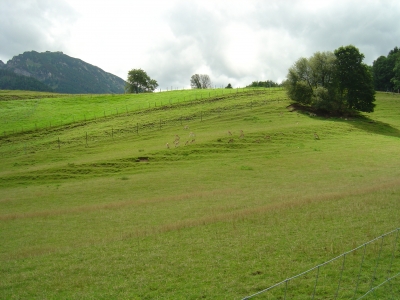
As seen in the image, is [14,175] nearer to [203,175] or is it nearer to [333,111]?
[203,175]

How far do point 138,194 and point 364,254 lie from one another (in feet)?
72.0

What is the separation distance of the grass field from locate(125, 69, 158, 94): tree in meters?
94.8

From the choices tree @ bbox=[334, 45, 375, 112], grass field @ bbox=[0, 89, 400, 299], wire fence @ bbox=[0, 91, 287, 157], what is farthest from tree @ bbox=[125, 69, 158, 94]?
tree @ bbox=[334, 45, 375, 112]

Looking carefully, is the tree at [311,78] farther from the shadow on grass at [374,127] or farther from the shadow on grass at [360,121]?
the shadow on grass at [374,127]

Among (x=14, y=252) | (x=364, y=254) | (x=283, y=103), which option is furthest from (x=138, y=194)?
(x=283, y=103)

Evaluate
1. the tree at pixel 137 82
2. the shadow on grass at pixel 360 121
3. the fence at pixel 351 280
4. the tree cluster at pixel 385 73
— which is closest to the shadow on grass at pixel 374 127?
the shadow on grass at pixel 360 121

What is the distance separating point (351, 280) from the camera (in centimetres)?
1024

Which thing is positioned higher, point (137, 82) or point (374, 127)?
point (137, 82)

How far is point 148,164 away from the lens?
42.2 meters

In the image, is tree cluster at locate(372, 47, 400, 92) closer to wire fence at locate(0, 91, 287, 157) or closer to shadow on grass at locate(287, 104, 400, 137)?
shadow on grass at locate(287, 104, 400, 137)

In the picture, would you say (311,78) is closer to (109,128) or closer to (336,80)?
(336,80)

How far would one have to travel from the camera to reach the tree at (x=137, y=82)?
531 feet

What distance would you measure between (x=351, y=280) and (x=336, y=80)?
232 feet

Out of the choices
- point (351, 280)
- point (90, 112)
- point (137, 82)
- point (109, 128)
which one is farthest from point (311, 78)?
point (137, 82)
